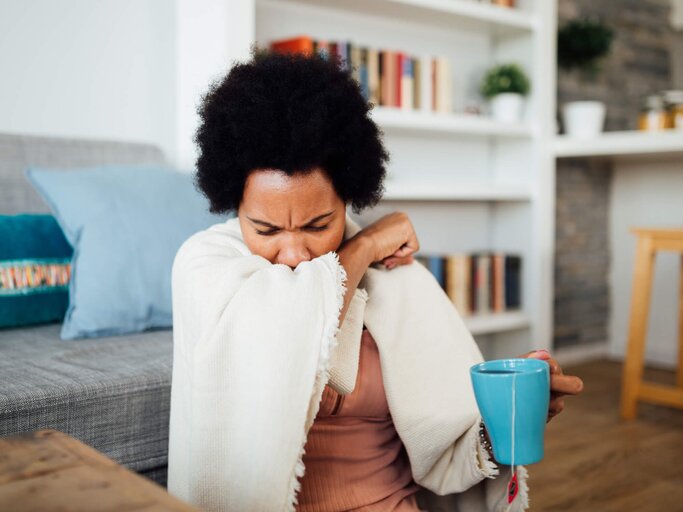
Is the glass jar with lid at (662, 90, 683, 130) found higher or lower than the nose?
higher

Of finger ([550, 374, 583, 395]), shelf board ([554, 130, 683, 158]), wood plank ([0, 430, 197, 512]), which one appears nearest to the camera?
wood plank ([0, 430, 197, 512])

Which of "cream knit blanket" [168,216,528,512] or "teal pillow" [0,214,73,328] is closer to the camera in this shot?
"cream knit blanket" [168,216,528,512]

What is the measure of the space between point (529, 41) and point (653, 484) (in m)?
2.08

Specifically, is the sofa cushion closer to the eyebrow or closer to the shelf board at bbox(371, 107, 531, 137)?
the eyebrow

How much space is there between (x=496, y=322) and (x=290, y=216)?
241cm

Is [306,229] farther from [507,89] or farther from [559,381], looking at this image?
[507,89]

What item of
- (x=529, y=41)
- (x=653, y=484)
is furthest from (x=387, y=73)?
(x=653, y=484)

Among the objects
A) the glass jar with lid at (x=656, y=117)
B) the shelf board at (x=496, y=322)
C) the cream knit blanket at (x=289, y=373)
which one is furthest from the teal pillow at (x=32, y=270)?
the glass jar with lid at (x=656, y=117)

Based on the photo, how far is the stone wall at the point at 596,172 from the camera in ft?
12.2

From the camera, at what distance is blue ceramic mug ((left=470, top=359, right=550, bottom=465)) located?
2.43 feet

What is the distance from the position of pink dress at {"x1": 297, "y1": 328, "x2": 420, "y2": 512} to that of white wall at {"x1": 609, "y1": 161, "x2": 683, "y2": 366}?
292cm

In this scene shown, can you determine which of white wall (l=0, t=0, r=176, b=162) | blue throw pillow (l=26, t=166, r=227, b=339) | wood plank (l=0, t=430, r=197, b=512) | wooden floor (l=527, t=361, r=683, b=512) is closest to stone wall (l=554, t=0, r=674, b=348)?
wooden floor (l=527, t=361, r=683, b=512)

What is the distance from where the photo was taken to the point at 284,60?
40.4 inches

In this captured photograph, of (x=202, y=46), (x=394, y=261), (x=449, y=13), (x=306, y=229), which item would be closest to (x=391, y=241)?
(x=394, y=261)
